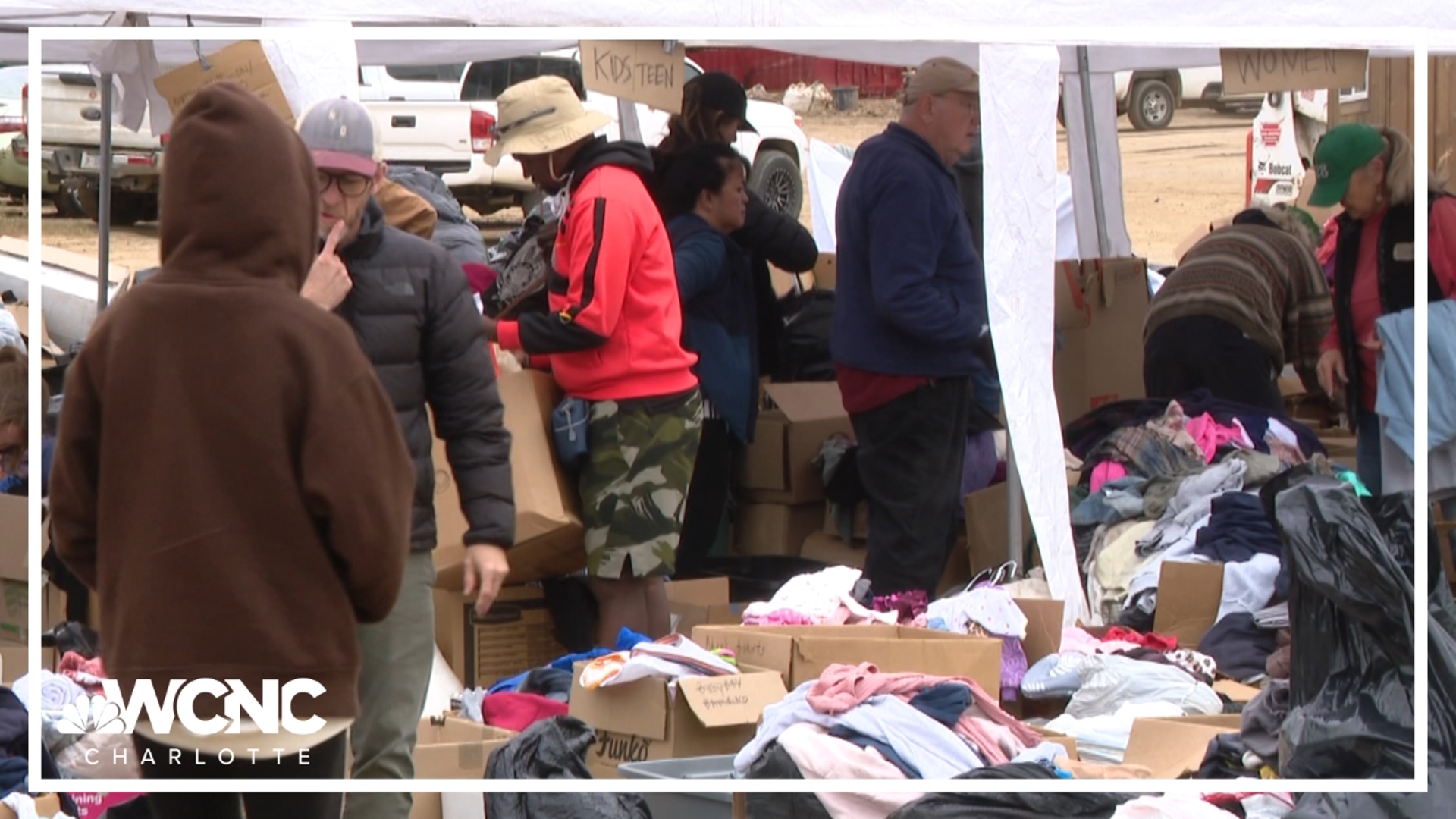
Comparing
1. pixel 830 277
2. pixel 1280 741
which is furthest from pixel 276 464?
pixel 830 277

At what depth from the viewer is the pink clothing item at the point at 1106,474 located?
6.47 m

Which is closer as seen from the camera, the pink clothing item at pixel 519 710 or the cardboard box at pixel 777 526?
the pink clothing item at pixel 519 710

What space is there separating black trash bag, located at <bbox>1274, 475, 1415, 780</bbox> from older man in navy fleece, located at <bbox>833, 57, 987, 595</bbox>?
4.56 feet

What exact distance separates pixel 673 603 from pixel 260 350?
323cm

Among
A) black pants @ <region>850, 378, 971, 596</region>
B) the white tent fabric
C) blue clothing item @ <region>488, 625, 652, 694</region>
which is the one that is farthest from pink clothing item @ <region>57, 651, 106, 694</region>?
the white tent fabric

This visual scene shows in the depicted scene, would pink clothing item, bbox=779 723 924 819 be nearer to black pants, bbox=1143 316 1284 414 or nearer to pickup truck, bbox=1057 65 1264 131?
black pants, bbox=1143 316 1284 414

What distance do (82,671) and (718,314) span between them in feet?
7.64

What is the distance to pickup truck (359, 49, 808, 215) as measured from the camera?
11.1 metres

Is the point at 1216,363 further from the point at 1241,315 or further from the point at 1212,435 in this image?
the point at 1212,435

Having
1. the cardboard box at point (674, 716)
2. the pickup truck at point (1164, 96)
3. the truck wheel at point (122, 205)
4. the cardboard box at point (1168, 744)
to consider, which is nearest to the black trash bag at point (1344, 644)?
the cardboard box at point (1168, 744)

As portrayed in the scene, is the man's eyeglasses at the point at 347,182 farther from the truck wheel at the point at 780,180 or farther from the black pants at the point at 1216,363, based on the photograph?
the truck wheel at the point at 780,180

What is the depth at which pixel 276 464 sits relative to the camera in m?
2.71

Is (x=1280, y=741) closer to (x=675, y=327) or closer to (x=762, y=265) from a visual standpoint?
(x=675, y=327)

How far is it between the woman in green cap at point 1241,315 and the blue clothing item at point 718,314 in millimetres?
1704
